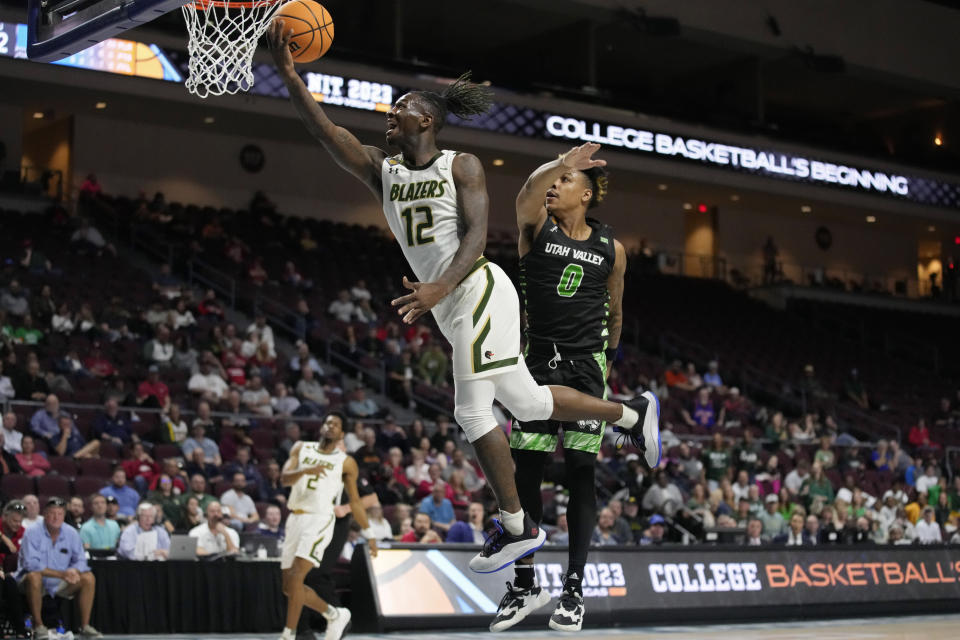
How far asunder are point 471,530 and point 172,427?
13.8 ft

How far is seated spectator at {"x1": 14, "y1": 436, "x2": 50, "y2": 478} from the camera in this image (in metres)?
14.1

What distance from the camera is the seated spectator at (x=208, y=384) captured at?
17.5 meters

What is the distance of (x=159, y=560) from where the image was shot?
12734mm

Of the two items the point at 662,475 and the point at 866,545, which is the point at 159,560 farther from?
the point at 866,545

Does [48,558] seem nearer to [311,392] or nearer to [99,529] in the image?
[99,529]

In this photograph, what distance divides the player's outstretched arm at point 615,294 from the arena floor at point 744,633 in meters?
5.62

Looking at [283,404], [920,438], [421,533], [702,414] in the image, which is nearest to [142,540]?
[421,533]

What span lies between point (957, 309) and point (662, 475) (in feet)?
75.8

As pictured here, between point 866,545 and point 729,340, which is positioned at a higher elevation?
point 729,340

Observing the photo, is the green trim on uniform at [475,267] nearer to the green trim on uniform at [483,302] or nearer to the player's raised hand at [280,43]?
the green trim on uniform at [483,302]

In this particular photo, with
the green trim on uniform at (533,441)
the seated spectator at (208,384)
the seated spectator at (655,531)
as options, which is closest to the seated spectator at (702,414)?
the seated spectator at (655,531)

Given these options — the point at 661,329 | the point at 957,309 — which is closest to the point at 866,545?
the point at 661,329

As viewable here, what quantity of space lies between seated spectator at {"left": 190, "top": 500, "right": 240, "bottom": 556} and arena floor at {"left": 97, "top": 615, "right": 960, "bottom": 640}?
108 centimetres

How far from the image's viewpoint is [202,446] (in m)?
15.8
